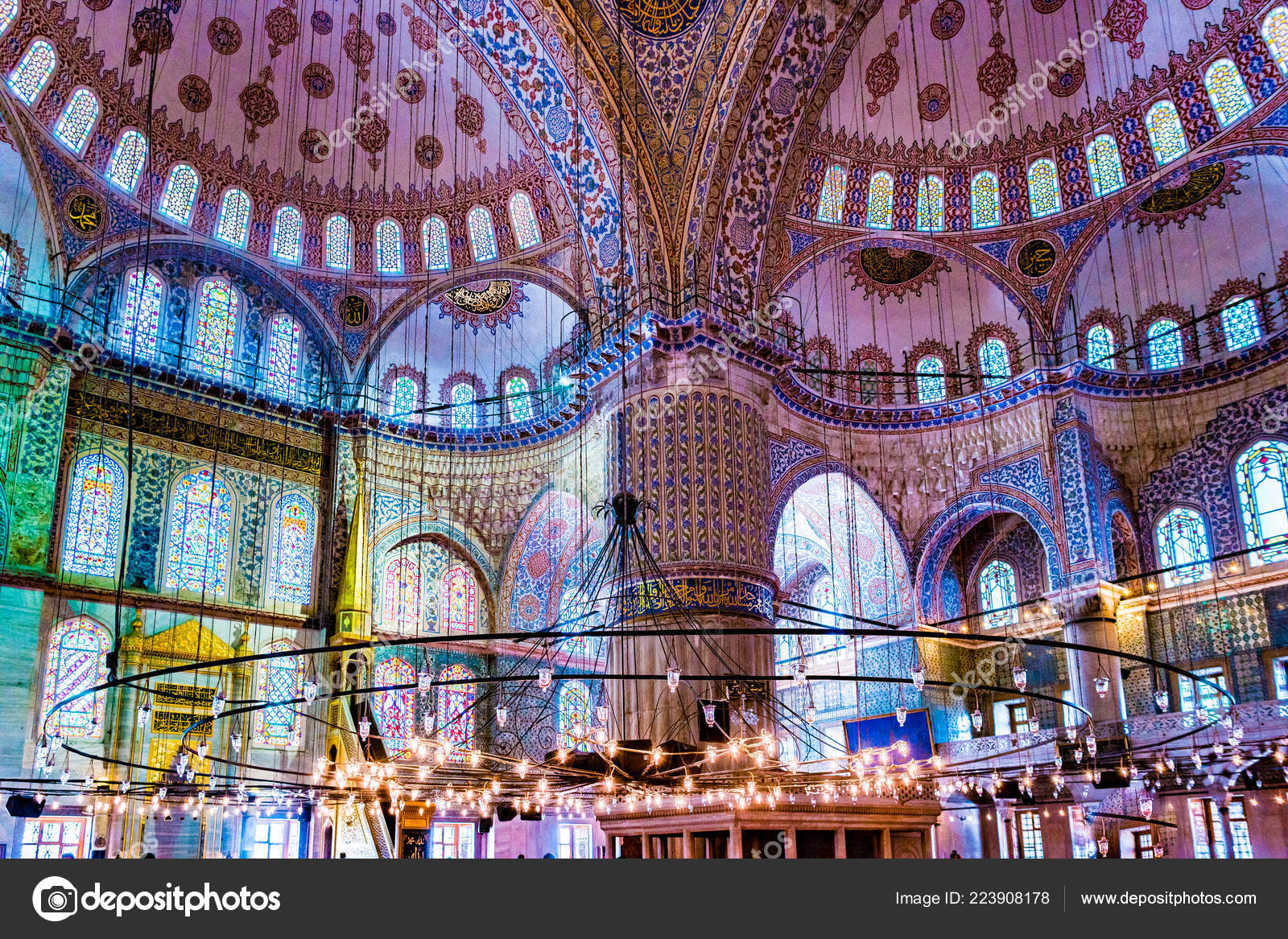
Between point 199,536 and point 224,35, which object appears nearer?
point 199,536

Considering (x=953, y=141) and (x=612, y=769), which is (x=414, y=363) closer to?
(x=953, y=141)

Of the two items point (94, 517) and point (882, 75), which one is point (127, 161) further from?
point (882, 75)

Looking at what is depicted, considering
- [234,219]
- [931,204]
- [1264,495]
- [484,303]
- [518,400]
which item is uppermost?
[931,204]

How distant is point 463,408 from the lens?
18.2 meters

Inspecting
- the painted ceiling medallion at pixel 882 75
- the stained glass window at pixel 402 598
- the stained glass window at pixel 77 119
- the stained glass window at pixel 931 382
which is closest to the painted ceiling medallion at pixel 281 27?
the stained glass window at pixel 77 119

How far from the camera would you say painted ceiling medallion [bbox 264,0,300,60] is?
15.4 metres

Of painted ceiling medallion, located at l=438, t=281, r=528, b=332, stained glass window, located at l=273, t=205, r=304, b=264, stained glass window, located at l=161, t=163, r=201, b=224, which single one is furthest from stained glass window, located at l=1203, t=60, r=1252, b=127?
stained glass window, located at l=161, t=163, r=201, b=224

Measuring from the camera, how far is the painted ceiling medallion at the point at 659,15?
1383cm

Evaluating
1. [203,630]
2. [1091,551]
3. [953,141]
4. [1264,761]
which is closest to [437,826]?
[203,630]

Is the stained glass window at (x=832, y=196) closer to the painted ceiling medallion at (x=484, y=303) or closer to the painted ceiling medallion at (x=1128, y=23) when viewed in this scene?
the painted ceiling medallion at (x=1128, y=23)

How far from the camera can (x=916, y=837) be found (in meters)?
12.2

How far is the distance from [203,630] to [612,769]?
8.15m
